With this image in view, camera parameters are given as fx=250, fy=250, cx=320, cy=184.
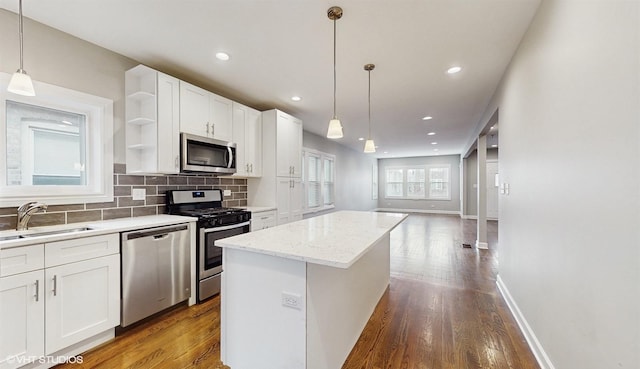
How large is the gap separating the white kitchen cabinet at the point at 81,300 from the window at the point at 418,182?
1059 cm

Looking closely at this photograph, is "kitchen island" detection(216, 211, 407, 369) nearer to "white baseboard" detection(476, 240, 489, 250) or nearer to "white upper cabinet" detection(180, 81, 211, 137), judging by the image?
"white upper cabinet" detection(180, 81, 211, 137)

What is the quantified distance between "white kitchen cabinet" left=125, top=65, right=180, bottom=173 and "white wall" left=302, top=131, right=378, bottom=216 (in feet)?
10.8

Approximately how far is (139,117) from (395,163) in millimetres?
10129

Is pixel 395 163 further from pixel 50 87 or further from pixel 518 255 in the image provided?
pixel 50 87

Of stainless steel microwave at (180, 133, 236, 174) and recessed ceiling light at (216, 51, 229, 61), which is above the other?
recessed ceiling light at (216, 51, 229, 61)

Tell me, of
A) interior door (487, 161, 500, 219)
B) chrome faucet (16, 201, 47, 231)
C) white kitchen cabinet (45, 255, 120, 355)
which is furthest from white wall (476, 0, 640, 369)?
interior door (487, 161, 500, 219)

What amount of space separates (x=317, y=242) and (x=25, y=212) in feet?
7.06

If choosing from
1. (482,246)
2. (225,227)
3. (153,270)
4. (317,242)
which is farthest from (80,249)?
(482,246)

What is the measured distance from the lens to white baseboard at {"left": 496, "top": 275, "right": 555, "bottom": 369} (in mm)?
1677

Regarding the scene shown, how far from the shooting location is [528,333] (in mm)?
1972

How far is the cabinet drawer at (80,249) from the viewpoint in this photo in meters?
1.69

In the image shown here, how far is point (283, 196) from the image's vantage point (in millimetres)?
3971

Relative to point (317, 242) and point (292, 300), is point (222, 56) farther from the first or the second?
point (292, 300)

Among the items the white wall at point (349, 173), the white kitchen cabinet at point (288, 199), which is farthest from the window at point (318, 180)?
the white kitchen cabinet at point (288, 199)
